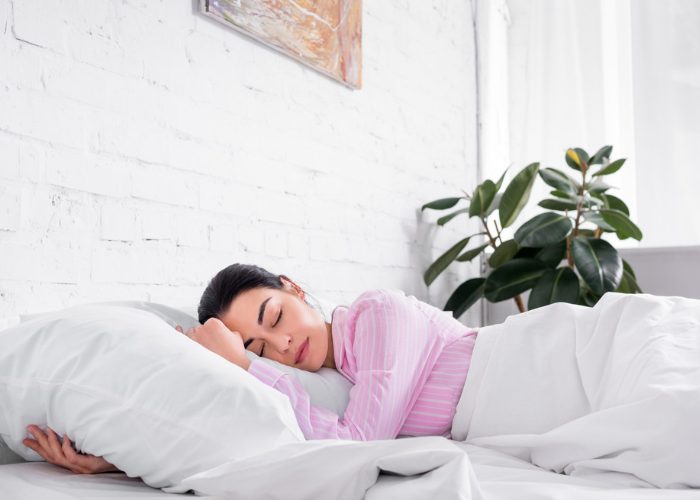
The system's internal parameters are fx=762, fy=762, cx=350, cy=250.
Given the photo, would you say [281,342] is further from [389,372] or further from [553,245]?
[553,245]

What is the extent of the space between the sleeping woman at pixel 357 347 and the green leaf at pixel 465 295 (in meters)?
1.40

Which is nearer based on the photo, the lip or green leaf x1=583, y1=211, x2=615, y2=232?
the lip

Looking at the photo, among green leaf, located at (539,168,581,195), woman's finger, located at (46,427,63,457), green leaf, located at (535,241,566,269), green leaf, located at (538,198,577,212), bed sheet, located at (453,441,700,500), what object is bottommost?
bed sheet, located at (453,441,700,500)

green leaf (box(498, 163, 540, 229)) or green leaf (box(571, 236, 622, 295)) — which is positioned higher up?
green leaf (box(498, 163, 540, 229))

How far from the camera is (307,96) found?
7.99ft

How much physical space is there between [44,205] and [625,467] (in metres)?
1.21

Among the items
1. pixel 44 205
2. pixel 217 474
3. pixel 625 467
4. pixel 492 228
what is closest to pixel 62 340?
pixel 217 474

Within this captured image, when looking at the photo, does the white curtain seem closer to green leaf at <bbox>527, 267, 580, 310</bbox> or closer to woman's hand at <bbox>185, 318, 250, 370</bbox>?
green leaf at <bbox>527, 267, 580, 310</bbox>

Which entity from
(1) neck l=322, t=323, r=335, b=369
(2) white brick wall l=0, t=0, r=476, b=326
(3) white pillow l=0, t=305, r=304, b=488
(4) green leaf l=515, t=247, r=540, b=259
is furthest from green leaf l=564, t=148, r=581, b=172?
(3) white pillow l=0, t=305, r=304, b=488

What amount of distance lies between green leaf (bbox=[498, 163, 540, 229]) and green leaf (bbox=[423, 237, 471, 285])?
22cm

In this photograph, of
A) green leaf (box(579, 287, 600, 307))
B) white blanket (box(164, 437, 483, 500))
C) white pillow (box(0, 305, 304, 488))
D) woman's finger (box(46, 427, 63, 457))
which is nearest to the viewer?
white blanket (box(164, 437, 483, 500))

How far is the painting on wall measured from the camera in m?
2.12

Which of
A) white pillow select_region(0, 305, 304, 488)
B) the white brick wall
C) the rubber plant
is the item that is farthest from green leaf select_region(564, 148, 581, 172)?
white pillow select_region(0, 305, 304, 488)

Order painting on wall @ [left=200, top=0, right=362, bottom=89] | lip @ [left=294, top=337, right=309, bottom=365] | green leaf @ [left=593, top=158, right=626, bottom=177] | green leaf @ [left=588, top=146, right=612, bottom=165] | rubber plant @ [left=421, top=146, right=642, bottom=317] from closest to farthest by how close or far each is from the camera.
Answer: lip @ [left=294, top=337, right=309, bottom=365]
painting on wall @ [left=200, top=0, right=362, bottom=89]
rubber plant @ [left=421, top=146, right=642, bottom=317]
green leaf @ [left=593, top=158, right=626, bottom=177]
green leaf @ [left=588, top=146, right=612, bottom=165]
